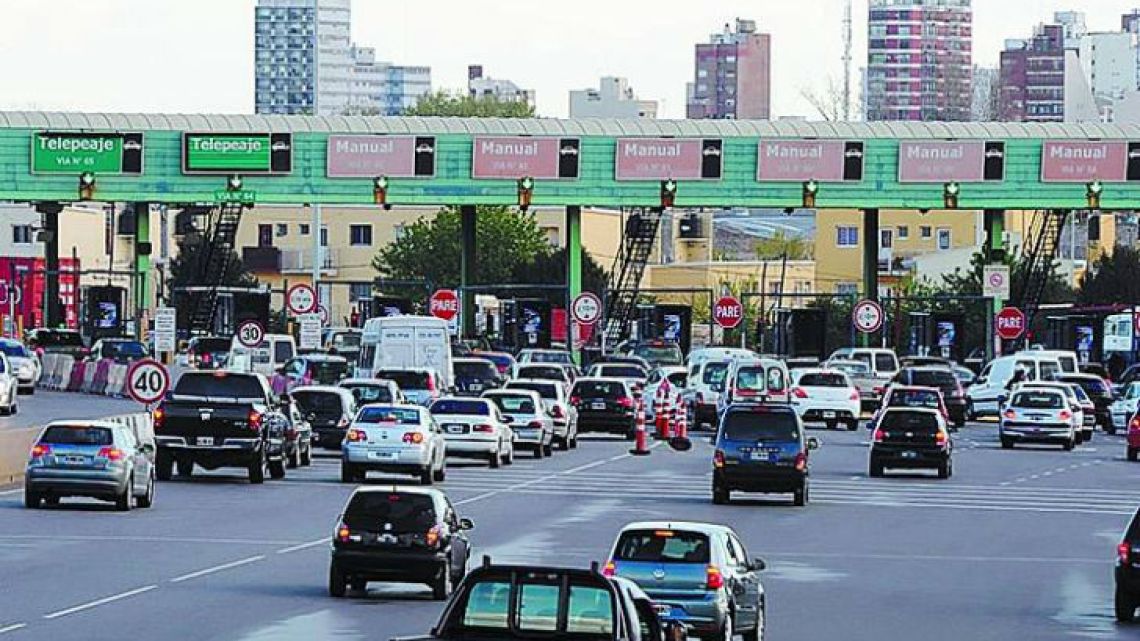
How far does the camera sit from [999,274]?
7862 centimetres

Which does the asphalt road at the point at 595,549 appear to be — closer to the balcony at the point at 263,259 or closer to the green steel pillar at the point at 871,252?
the green steel pillar at the point at 871,252

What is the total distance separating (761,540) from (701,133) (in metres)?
47.2

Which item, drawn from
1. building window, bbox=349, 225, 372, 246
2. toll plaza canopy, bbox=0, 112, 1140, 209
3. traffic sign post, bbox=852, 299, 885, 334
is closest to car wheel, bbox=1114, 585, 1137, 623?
traffic sign post, bbox=852, 299, 885, 334

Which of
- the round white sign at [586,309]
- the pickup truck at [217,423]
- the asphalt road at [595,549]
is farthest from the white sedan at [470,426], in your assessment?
the round white sign at [586,309]

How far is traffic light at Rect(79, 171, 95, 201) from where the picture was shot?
76.9 metres

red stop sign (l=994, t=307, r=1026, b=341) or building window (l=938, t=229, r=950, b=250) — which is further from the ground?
building window (l=938, t=229, r=950, b=250)

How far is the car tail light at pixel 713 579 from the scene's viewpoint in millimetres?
21578

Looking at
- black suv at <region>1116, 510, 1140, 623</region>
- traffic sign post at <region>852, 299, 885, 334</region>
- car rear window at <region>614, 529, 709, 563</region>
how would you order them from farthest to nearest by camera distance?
1. traffic sign post at <region>852, 299, 885, 334</region>
2. black suv at <region>1116, 510, 1140, 623</region>
3. car rear window at <region>614, 529, 709, 563</region>

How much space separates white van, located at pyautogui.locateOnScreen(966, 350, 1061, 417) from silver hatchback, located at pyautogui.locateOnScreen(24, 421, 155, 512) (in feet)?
127

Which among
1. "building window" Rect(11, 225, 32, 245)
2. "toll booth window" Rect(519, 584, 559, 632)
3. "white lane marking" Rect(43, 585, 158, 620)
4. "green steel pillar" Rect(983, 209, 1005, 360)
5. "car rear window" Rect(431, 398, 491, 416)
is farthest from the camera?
"building window" Rect(11, 225, 32, 245)

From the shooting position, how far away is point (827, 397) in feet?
229

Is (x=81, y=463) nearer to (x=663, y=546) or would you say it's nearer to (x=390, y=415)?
(x=390, y=415)

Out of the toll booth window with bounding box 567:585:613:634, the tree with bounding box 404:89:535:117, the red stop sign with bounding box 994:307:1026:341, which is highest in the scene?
the tree with bounding box 404:89:535:117

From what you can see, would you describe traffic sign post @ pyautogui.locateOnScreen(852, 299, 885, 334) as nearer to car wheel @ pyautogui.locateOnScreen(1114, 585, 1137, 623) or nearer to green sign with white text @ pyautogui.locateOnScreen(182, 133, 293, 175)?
green sign with white text @ pyautogui.locateOnScreen(182, 133, 293, 175)
